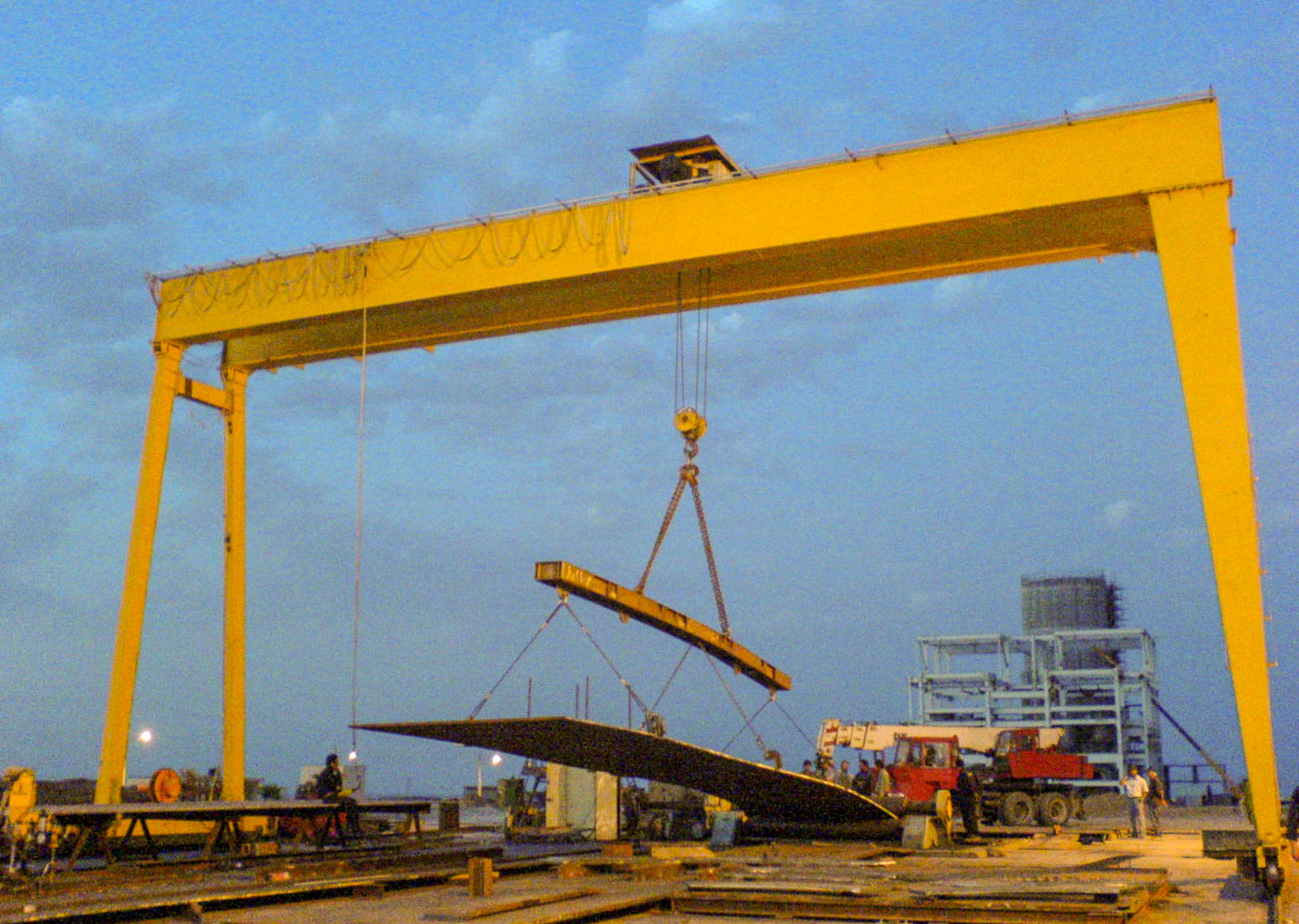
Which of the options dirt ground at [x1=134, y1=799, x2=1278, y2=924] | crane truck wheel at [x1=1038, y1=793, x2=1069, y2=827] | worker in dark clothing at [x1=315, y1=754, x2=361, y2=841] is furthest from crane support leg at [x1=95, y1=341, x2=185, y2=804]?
crane truck wheel at [x1=1038, y1=793, x2=1069, y2=827]

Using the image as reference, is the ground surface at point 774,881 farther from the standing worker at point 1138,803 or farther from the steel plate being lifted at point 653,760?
the standing worker at point 1138,803

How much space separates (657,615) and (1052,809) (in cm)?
1484

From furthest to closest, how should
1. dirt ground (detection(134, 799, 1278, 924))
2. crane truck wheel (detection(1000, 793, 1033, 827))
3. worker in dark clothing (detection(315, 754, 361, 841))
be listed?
crane truck wheel (detection(1000, 793, 1033, 827))
worker in dark clothing (detection(315, 754, 361, 841))
dirt ground (detection(134, 799, 1278, 924))

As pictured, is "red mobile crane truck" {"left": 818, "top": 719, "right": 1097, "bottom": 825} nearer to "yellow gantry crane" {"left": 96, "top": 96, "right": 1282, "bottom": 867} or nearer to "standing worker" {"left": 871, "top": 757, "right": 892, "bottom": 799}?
"standing worker" {"left": 871, "top": 757, "right": 892, "bottom": 799}

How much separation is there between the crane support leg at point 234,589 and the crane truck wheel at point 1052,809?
1517 cm

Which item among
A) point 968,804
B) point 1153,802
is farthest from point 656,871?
point 1153,802

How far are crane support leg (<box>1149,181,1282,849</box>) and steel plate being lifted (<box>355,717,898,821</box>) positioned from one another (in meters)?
4.30

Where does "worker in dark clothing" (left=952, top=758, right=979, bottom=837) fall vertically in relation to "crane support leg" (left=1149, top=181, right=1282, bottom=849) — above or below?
below

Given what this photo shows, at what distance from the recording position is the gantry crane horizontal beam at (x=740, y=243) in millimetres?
12008

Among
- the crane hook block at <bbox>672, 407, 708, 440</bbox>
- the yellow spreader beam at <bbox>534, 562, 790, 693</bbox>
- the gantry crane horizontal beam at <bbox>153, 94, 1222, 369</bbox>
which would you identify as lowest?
the yellow spreader beam at <bbox>534, 562, 790, 693</bbox>

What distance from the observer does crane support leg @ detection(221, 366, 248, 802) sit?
55.6ft

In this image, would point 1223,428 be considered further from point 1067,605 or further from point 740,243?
point 1067,605

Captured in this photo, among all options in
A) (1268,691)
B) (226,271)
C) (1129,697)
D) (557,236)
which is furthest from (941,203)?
(1129,697)

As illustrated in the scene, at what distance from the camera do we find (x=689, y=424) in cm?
1331
